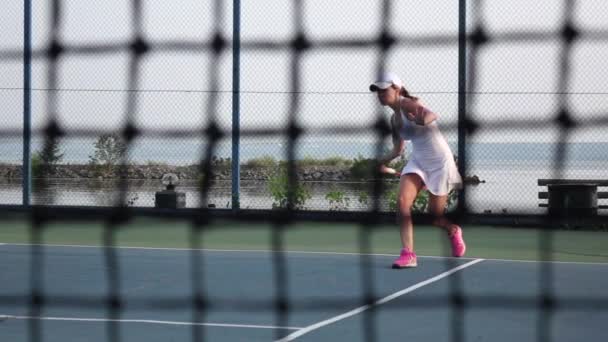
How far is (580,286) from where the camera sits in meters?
7.48

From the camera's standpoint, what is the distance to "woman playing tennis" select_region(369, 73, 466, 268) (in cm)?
323

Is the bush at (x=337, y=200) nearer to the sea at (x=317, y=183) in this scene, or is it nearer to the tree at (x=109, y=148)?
the sea at (x=317, y=183)

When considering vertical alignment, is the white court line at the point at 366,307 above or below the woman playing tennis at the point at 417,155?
below

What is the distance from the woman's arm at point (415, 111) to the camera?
10.7ft

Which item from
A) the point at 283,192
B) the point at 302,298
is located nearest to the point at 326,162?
the point at 283,192

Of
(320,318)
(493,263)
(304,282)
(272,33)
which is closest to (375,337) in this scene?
(320,318)

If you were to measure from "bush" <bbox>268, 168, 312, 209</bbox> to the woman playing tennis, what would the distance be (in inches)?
146

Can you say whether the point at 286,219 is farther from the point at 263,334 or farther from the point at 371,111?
the point at 263,334

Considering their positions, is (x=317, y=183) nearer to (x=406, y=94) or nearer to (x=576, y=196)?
(x=576, y=196)

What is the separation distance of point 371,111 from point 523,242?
7398 mm

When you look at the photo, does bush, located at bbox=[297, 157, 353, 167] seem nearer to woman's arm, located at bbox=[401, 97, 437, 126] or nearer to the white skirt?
the white skirt

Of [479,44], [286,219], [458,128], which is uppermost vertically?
[479,44]

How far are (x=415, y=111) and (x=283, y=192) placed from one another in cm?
681

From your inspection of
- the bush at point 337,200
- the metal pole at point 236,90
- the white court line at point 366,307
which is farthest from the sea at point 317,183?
the white court line at point 366,307
